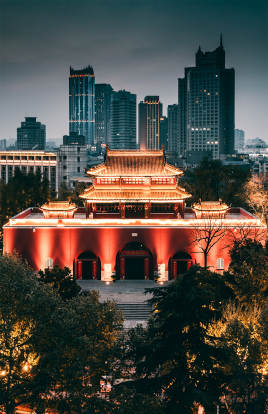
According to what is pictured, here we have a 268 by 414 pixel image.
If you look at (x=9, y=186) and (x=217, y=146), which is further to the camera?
(x=217, y=146)

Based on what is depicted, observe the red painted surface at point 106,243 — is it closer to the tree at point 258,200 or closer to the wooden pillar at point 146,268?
the wooden pillar at point 146,268

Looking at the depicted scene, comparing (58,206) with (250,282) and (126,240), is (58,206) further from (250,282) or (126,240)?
(250,282)

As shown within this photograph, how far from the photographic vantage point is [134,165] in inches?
1543

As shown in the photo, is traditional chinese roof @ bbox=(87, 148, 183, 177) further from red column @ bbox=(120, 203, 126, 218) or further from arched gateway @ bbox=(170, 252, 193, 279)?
arched gateway @ bbox=(170, 252, 193, 279)

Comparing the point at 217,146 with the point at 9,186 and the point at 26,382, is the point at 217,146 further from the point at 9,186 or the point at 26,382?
the point at 26,382

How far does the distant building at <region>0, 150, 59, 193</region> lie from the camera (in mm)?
100562

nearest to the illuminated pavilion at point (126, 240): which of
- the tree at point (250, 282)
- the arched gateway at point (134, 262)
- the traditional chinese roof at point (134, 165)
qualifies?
the arched gateway at point (134, 262)

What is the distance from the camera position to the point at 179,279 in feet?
58.4

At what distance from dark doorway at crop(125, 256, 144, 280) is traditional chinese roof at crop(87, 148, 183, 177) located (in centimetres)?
677

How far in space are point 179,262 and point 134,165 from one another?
858 centimetres

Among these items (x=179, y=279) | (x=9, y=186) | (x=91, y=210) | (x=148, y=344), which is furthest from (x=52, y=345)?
(x=9, y=186)

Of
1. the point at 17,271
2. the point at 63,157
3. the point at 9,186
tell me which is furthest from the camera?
the point at 63,157

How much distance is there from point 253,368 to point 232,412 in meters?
1.80

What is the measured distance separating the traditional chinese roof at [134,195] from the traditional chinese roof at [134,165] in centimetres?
128
